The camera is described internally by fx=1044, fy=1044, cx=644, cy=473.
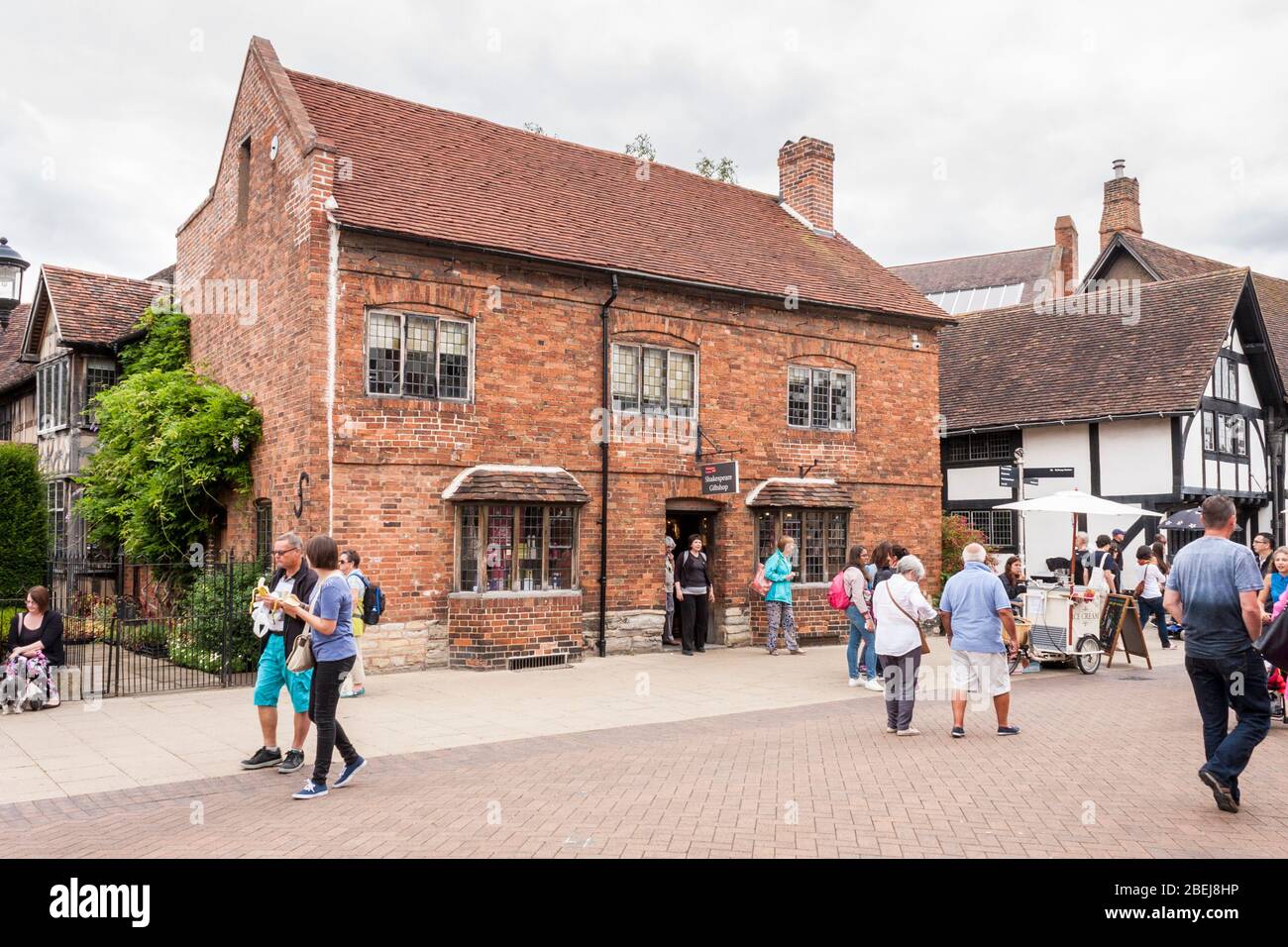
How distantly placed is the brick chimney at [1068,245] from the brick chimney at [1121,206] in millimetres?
9957

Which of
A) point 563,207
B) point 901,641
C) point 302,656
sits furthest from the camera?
point 563,207

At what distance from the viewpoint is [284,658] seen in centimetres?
804

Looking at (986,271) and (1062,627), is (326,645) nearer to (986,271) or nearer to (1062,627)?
(1062,627)

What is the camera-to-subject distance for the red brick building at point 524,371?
14484 mm

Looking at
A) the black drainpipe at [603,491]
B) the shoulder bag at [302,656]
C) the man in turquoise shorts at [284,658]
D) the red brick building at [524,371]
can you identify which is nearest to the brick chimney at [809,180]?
the red brick building at [524,371]

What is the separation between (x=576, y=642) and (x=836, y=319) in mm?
8112

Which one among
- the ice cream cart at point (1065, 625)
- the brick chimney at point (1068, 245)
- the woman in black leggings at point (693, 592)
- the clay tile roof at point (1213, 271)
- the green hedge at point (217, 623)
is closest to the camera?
the green hedge at point (217, 623)

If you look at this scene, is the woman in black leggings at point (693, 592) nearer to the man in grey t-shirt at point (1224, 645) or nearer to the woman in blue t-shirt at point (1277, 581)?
the woman in blue t-shirt at point (1277, 581)

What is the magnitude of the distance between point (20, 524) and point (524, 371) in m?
10.1

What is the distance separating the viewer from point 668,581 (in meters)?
17.4

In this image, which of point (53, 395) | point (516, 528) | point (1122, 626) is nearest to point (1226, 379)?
point (1122, 626)

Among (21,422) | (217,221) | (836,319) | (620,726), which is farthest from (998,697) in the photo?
(21,422)

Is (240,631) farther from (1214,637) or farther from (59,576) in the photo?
(1214,637)

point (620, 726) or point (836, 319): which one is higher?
point (836, 319)
